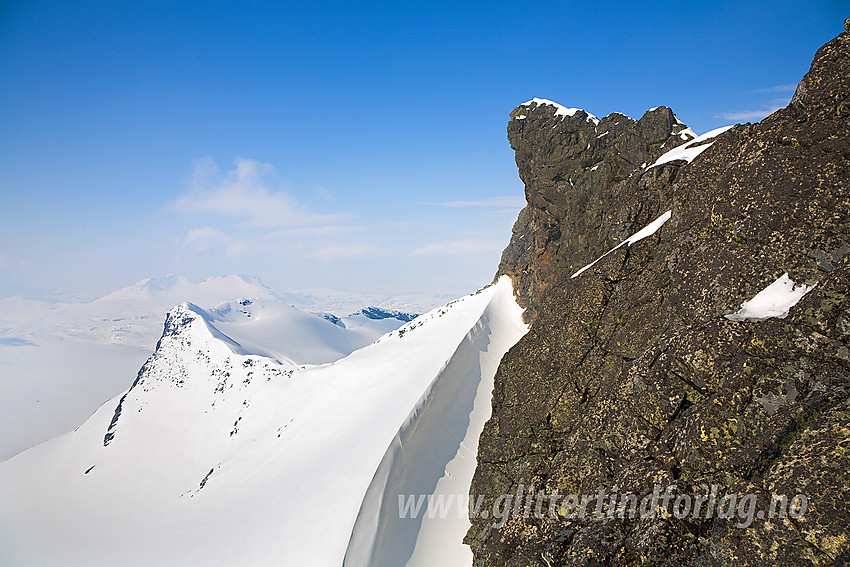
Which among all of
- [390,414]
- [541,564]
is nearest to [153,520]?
[390,414]

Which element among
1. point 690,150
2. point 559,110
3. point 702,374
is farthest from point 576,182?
point 702,374

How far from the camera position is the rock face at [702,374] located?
6.63 metres

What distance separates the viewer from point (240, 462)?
4031 cm

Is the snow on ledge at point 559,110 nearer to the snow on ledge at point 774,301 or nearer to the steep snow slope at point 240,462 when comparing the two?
the steep snow slope at point 240,462

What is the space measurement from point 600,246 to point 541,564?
41.0 feet

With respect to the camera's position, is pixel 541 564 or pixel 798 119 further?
pixel 798 119

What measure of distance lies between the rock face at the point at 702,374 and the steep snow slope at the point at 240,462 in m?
10.2

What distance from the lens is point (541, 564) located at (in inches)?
349

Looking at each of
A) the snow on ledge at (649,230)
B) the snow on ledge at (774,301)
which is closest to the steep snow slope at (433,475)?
the snow on ledge at (774,301)

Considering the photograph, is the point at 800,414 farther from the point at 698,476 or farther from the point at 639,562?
the point at 639,562

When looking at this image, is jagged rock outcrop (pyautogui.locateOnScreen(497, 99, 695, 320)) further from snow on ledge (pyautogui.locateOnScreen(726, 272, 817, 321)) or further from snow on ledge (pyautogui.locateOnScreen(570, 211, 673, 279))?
snow on ledge (pyautogui.locateOnScreen(726, 272, 817, 321))

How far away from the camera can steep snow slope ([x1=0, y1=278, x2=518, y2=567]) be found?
22422 mm

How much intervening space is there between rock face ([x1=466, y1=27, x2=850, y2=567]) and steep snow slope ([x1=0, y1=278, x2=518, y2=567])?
10207 millimetres

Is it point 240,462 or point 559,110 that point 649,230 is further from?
point 240,462
